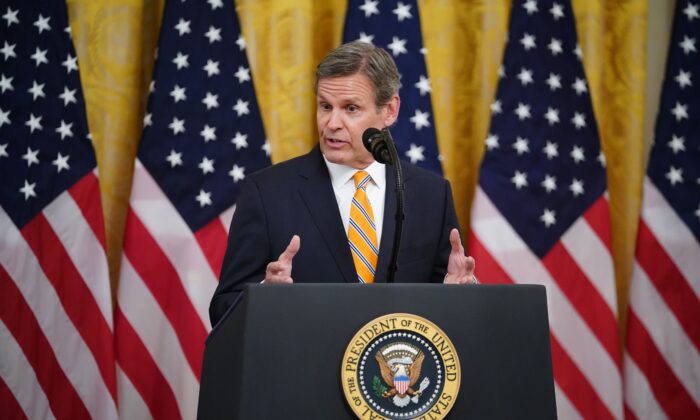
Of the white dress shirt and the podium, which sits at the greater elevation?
the white dress shirt

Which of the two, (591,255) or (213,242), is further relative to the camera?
(591,255)

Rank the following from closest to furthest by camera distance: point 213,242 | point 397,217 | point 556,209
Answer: point 397,217
point 213,242
point 556,209

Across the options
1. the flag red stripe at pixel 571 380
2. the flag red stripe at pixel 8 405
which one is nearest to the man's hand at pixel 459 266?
the flag red stripe at pixel 571 380

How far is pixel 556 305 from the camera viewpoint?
159 inches

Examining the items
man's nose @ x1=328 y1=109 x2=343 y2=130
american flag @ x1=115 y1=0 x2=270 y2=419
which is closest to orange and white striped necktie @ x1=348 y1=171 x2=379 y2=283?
man's nose @ x1=328 y1=109 x2=343 y2=130

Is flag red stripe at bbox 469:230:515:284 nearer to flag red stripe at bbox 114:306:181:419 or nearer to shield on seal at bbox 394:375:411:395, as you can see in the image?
flag red stripe at bbox 114:306:181:419

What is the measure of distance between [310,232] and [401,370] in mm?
893

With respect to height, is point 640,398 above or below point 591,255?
below

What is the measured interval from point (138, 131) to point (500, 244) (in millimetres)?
1780

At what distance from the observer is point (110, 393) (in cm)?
363

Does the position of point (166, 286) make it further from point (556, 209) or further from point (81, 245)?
point (556, 209)

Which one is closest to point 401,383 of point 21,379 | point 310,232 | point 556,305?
point 310,232

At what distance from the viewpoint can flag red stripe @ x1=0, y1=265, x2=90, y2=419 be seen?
359 cm

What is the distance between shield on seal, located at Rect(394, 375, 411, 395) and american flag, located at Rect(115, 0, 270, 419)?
2.28 metres
